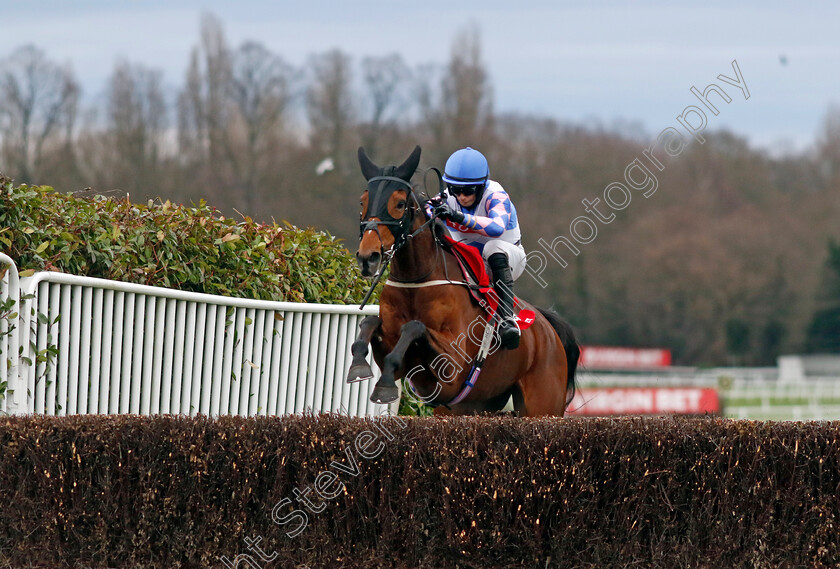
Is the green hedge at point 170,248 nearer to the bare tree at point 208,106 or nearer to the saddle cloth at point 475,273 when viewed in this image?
the saddle cloth at point 475,273

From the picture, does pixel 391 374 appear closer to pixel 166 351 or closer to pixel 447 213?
pixel 447 213

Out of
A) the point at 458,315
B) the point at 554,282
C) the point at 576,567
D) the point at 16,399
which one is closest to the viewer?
the point at 576,567

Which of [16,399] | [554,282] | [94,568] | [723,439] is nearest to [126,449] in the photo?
[94,568]

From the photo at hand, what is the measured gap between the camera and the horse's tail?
25.0 feet

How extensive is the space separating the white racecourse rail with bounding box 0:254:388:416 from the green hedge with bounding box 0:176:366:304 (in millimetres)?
211

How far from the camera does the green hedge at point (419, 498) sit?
461cm

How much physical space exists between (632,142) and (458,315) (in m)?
40.7

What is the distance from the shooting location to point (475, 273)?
6.46 meters

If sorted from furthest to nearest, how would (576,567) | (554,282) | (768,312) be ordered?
1. (768,312)
2. (554,282)
3. (576,567)

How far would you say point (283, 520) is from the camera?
15.2 ft

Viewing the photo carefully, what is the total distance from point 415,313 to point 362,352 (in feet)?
1.74

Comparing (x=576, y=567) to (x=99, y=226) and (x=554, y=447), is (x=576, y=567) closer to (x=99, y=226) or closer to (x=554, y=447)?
(x=554, y=447)

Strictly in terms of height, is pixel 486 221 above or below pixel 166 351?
above

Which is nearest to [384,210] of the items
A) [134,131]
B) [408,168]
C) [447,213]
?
[408,168]
